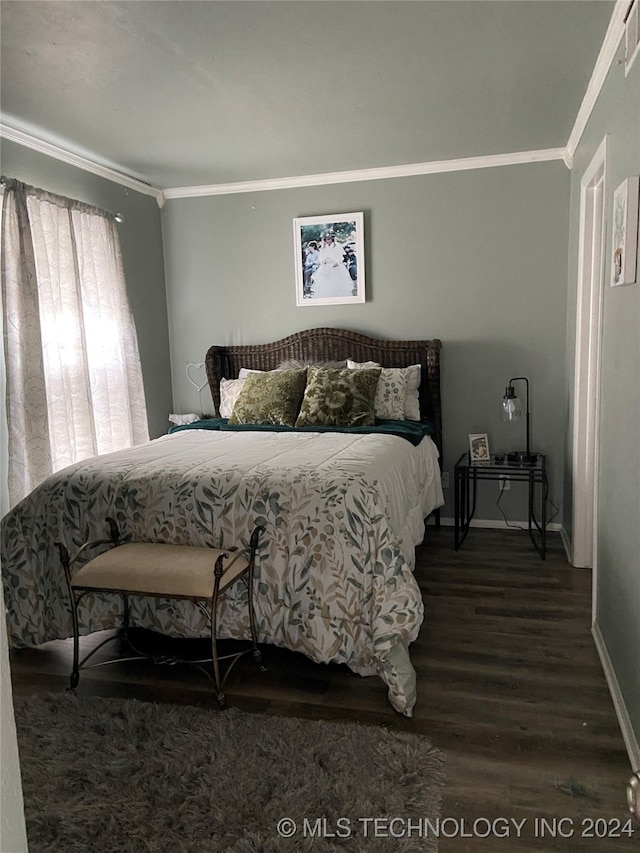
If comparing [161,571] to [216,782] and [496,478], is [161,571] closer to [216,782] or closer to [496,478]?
[216,782]

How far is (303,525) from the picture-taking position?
2.41 m

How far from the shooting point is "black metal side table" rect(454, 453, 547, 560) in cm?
378

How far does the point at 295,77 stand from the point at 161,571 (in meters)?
2.16

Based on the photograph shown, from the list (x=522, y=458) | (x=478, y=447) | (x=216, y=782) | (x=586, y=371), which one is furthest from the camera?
(x=478, y=447)

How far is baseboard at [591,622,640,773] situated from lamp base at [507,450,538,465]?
133 centimetres

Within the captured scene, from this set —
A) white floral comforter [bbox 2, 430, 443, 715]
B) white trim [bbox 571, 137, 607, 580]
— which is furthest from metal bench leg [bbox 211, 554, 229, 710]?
white trim [bbox 571, 137, 607, 580]

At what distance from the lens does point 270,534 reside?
2.45 meters

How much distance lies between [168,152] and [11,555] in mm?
2487

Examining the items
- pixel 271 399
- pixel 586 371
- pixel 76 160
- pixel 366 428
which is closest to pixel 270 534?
pixel 366 428

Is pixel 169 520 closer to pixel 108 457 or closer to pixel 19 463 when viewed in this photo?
pixel 108 457

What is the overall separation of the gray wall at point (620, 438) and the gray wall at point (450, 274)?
1.30m

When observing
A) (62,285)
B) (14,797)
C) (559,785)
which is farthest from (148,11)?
(559,785)

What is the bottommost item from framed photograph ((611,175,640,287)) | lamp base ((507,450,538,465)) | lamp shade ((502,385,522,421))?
lamp base ((507,450,538,465))

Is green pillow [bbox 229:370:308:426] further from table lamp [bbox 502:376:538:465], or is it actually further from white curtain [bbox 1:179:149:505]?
table lamp [bbox 502:376:538:465]
